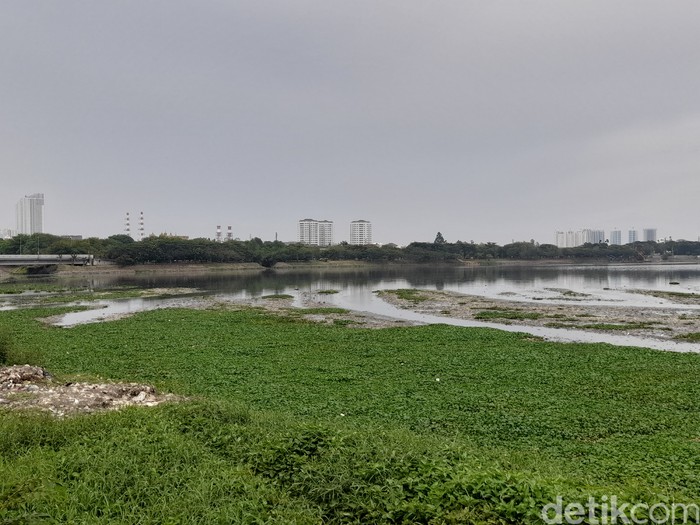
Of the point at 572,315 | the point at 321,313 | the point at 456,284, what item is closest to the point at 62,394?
the point at 321,313

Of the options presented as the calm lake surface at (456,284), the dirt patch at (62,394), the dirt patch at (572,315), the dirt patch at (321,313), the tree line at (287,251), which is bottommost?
the dirt patch at (321,313)

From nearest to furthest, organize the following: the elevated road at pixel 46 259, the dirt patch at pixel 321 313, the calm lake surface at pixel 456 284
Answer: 1. the dirt patch at pixel 321 313
2. the calm lake surface at pixel 456 284
3. the elevated road at pixel 46 259

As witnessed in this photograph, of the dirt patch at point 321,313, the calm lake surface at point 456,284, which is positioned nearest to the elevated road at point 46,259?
the calm lake surface at point 456,284

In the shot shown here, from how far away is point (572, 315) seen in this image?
33250 mm

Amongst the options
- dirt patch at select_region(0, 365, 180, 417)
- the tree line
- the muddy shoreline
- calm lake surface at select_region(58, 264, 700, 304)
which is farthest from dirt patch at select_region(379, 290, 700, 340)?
the tree line

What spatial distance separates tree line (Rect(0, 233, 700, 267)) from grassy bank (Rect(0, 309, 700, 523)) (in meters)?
98.5

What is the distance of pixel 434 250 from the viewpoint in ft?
517

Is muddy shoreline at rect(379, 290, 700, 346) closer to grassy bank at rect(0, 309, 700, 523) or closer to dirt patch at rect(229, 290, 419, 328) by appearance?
dirt patch at rect(229, 290, 419, 328)

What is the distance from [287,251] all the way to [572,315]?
10722 cm

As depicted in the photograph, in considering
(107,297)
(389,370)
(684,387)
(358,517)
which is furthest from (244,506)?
(107,297)

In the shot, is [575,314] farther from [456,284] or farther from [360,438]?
[456,284]

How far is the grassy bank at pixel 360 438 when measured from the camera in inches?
201

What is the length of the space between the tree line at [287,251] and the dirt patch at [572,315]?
8313 cm

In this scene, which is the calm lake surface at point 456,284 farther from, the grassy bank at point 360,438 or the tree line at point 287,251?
the grassy bank at point 360,438
